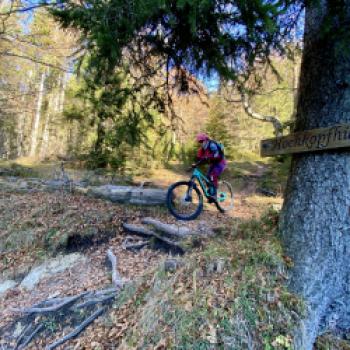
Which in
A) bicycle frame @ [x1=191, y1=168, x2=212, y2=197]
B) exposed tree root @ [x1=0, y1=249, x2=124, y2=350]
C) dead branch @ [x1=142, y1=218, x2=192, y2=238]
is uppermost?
bicycle frame @ [x1=191, y1=168, x2=212, y2=197]

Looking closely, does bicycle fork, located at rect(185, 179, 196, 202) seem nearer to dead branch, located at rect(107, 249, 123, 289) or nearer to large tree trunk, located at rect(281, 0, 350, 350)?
dead branch, located at rect(107, 249, 123, 289)

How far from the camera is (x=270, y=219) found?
3.56 meters

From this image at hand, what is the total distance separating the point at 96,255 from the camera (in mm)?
4414

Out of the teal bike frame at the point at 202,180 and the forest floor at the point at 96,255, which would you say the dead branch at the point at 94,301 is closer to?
the forest floor at the point at 96,255

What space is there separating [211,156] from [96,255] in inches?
116

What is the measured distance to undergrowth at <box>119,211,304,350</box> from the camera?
7.66ft

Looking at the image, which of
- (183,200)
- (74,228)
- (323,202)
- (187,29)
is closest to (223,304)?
(323,202)

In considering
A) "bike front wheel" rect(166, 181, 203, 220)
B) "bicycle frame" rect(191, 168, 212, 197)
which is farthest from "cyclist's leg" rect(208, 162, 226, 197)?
"bike front wheel" rect(166, 181, 203, 220)

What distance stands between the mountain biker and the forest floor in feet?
2.49

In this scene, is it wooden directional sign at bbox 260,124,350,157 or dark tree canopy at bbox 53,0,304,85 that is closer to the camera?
dark tree canopy at bbox 53,0,304,85

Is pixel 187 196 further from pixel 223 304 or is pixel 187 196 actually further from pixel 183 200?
pixel 223 304

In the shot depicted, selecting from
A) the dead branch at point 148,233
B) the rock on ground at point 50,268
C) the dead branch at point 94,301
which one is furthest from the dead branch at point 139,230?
the dead branch at point 94,301

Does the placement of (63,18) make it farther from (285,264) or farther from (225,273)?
(285,264)

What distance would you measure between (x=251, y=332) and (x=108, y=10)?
334 centimetres
